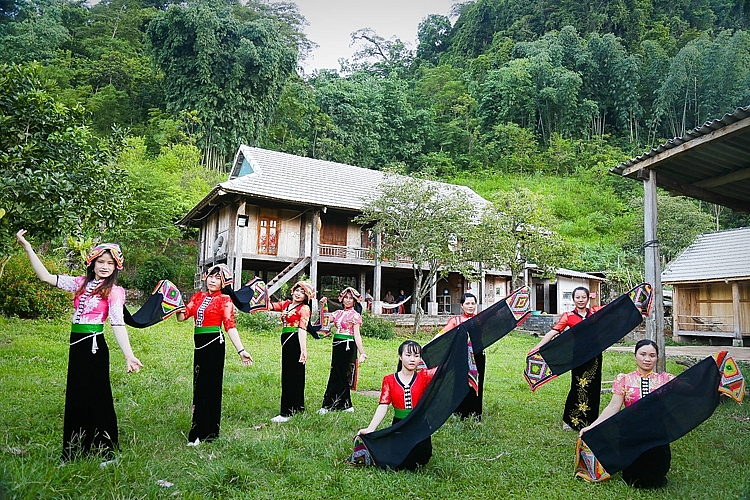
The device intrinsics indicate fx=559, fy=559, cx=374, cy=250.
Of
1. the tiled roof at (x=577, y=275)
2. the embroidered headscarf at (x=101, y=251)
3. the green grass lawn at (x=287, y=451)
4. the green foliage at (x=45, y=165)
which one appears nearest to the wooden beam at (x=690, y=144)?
the green grass lawn at (x=287, y=451)

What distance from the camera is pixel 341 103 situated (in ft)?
123

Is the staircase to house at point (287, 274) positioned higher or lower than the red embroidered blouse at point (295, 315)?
higher

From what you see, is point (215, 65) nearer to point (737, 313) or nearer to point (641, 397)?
point (737, 313)

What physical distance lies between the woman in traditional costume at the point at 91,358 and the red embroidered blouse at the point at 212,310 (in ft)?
3.01

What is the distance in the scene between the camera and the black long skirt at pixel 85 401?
448 centimetres

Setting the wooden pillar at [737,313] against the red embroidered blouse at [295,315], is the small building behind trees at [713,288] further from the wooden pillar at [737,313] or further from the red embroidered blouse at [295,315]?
the red embroidered blouse at [295,315]

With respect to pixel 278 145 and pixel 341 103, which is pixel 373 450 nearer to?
pixel 278 145

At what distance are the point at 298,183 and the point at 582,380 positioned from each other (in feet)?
49.0

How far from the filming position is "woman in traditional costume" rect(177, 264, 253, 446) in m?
5.37

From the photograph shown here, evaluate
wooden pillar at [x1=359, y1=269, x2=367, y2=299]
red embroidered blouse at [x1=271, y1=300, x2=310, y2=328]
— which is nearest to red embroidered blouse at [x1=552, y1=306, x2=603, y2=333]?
red embroidered blouse at [x1=271, y1=300, x2=310, y2=328]

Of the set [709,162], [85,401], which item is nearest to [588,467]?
[85,401]

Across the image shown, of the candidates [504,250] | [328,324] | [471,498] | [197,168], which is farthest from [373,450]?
[197,168]

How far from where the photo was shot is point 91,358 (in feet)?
14.9

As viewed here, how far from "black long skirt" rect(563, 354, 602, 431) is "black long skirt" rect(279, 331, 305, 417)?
3156mm
